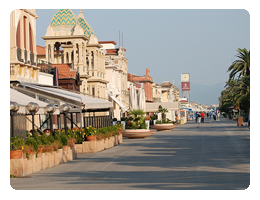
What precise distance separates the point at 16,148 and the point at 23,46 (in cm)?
1126

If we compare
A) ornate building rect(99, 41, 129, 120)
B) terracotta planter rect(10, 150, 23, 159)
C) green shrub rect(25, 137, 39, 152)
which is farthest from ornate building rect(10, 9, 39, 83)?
ornate building rect(99, 41, 129, 120)

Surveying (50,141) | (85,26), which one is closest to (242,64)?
(85,26)

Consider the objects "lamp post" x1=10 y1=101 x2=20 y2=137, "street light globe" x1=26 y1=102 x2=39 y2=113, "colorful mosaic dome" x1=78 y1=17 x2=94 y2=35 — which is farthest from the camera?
"colorful mosaic dome" x1=78 y1=17 x2=94 y2=35

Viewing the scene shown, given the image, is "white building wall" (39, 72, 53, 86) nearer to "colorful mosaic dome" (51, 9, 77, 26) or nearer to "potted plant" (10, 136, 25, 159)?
"colorful mosaic dome" (51, 9, 77, 26)

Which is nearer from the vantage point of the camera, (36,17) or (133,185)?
(133,185)

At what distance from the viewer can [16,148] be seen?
39.2 ft

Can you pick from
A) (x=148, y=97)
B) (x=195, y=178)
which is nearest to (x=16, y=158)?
(x=195, y=178)

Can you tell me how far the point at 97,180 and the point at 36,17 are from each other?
51.9ft

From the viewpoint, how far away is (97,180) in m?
10.8

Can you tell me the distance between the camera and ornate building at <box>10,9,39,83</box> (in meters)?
20.8

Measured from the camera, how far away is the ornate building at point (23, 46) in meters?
20.8

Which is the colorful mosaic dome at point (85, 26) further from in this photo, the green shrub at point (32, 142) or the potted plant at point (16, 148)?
the potted plant at point (16, 148)

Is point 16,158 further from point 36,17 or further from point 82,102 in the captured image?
point 36,17

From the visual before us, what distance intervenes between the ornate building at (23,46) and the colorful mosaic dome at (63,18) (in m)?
12.4
